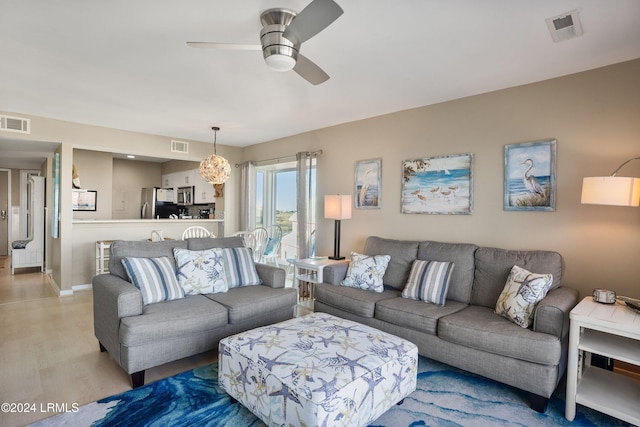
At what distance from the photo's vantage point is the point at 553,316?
2168 mm

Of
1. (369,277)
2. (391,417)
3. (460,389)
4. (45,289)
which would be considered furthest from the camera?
(45,289)

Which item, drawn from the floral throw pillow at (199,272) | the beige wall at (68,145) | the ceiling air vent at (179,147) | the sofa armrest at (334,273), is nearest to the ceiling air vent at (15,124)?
the beige wall at (68,145)

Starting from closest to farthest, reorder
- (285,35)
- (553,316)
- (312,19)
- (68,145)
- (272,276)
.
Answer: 1. (312,19)
2. (285,35)
3. (553,316)
4. (272,276)
5. (68,145)

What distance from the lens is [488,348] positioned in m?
2.32

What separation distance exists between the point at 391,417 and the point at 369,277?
4.85 feet

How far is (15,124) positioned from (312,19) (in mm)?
4443

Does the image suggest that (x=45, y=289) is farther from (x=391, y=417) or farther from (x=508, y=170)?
(x=508, y=170)

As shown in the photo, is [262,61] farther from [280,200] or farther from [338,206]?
[280,200]

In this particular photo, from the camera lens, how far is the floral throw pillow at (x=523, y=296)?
92.4 inches

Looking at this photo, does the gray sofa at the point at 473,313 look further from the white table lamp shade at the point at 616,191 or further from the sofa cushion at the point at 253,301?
the white table lamp shade at the point at 616,191

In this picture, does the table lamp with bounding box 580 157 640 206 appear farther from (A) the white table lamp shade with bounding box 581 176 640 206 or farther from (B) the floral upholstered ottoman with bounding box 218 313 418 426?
(B) the floral upholstered ottoman with bounding box 218 313 418 426

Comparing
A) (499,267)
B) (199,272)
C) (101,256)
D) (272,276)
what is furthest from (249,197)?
(499,267)

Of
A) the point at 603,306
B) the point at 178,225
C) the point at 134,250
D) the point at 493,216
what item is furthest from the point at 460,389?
the point at 178,225

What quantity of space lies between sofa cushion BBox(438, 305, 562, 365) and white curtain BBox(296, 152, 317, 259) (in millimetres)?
2563
